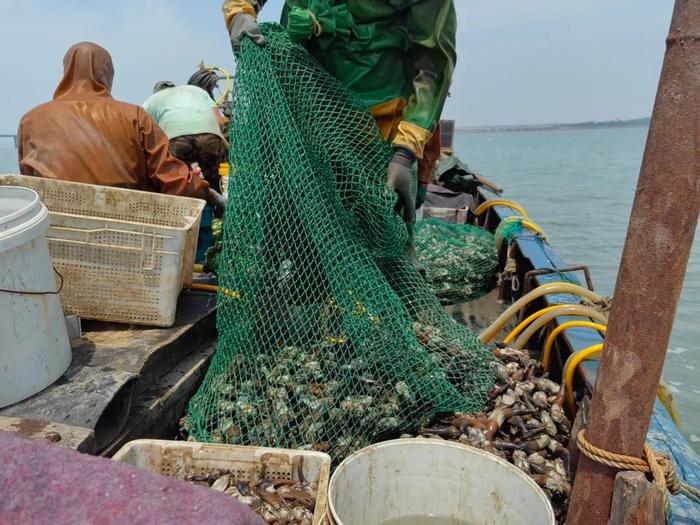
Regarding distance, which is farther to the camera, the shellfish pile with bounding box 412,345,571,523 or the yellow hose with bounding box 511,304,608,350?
the yellow hose with bounding box 511,304,608,350

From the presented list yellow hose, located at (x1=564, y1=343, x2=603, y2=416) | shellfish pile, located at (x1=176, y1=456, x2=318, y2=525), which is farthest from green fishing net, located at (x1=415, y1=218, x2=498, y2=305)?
shellfish pile, located at (x1=176, y1=456, x2=318, y2=525)

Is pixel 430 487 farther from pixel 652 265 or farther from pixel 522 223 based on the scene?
pixel 522 223

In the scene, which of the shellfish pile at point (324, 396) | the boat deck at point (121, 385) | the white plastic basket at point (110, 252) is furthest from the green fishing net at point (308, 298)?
the white plastic basket at point (110, 252)

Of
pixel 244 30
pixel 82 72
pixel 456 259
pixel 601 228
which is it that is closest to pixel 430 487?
pixel 244 30

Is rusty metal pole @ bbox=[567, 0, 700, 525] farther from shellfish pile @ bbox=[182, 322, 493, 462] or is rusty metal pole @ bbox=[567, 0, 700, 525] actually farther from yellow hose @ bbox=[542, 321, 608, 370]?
yellow hose @ bbox=[542, 321, 608, 370]

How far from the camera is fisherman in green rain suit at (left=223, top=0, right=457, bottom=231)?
336 cm

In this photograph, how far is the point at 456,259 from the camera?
5680mm

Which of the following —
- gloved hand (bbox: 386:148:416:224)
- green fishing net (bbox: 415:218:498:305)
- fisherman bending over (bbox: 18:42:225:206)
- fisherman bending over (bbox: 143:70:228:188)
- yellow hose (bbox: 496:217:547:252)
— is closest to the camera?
gloved hand (bbox: 386:148:416:224)

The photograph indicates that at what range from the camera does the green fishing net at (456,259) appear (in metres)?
5.46

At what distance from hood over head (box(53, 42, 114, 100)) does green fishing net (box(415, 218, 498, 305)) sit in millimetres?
3056

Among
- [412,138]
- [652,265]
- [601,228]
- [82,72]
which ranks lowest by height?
[601,228]

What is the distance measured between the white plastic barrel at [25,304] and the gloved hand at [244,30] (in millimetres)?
1413

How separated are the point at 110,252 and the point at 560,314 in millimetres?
2790

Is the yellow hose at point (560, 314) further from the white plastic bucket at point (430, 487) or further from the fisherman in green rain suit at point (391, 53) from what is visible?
the white plastic bucket at point (430, 487)
